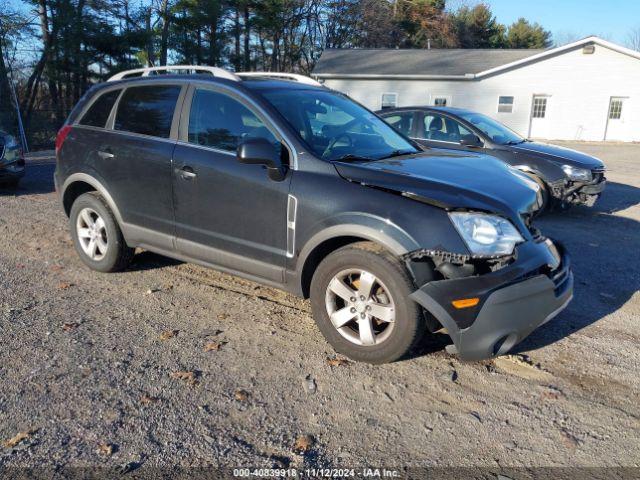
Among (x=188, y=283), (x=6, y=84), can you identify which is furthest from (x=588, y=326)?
(x=6, y=84)

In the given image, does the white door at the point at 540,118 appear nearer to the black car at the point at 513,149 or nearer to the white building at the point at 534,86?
the white building at the point at 534,86

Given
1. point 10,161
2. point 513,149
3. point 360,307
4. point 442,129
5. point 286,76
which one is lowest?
point 360,307

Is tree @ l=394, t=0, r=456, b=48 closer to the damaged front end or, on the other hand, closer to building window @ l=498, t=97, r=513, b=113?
building window @ l=498, t=97, r=513, b=113

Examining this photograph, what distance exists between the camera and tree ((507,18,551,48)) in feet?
177

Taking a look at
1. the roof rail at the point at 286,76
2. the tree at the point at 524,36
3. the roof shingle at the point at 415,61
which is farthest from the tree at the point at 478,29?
the roof rail at the point at 286,76

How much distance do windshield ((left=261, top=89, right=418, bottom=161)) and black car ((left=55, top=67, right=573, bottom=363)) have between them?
17 mm

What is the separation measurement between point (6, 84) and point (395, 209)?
26295 millimetres

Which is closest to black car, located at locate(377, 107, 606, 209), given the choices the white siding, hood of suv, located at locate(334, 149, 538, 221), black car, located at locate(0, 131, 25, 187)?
hood of suv, located at locate(334, 149, 538, 221)

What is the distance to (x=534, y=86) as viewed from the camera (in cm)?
2852

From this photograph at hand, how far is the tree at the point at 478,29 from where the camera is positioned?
50.0 metres

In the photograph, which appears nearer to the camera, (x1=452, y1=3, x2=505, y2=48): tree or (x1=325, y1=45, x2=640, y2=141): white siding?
(x1=325, y1=45, x2=640, y2=141): white siding

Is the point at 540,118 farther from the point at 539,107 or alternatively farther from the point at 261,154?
the point at 261,154

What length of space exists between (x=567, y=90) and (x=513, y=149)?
22717 millimetres

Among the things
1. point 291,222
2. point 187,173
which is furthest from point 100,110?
point 291,222
